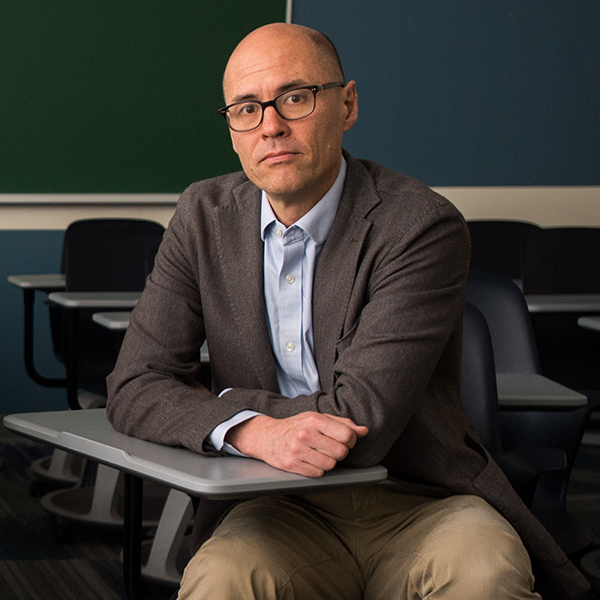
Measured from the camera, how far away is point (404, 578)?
1339mm

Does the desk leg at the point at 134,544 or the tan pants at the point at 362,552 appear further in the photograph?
the desk leg at the point at 134,544

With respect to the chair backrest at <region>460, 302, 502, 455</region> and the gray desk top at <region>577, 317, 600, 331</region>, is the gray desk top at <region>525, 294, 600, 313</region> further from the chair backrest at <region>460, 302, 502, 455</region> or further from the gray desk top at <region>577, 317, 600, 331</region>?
the chair backrest at <region>460, 302, 502, 455</region>

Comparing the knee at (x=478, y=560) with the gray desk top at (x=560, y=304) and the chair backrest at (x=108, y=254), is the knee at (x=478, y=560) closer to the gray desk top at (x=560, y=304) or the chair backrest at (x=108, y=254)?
the gray desk top at (x=560, y=304)

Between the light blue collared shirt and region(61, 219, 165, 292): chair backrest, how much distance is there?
71.6 inches

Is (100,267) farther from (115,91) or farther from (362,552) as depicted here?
(362,552)

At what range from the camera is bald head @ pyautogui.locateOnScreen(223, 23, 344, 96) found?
159 cm

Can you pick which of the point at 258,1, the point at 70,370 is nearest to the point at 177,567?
the point at 70,370

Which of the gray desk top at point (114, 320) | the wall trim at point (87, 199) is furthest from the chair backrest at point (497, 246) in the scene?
the gray desk top at point (114, 320)

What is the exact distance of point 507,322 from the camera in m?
2.10

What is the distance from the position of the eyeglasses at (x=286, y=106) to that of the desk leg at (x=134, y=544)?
0.67 metres

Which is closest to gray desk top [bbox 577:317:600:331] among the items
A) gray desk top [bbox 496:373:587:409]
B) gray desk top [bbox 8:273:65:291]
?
gray desk top [bbox 496:373:587:409]

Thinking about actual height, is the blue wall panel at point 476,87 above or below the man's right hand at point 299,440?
above

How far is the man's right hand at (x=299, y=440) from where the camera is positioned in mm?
1231

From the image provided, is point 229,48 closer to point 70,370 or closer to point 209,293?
point 70,370
